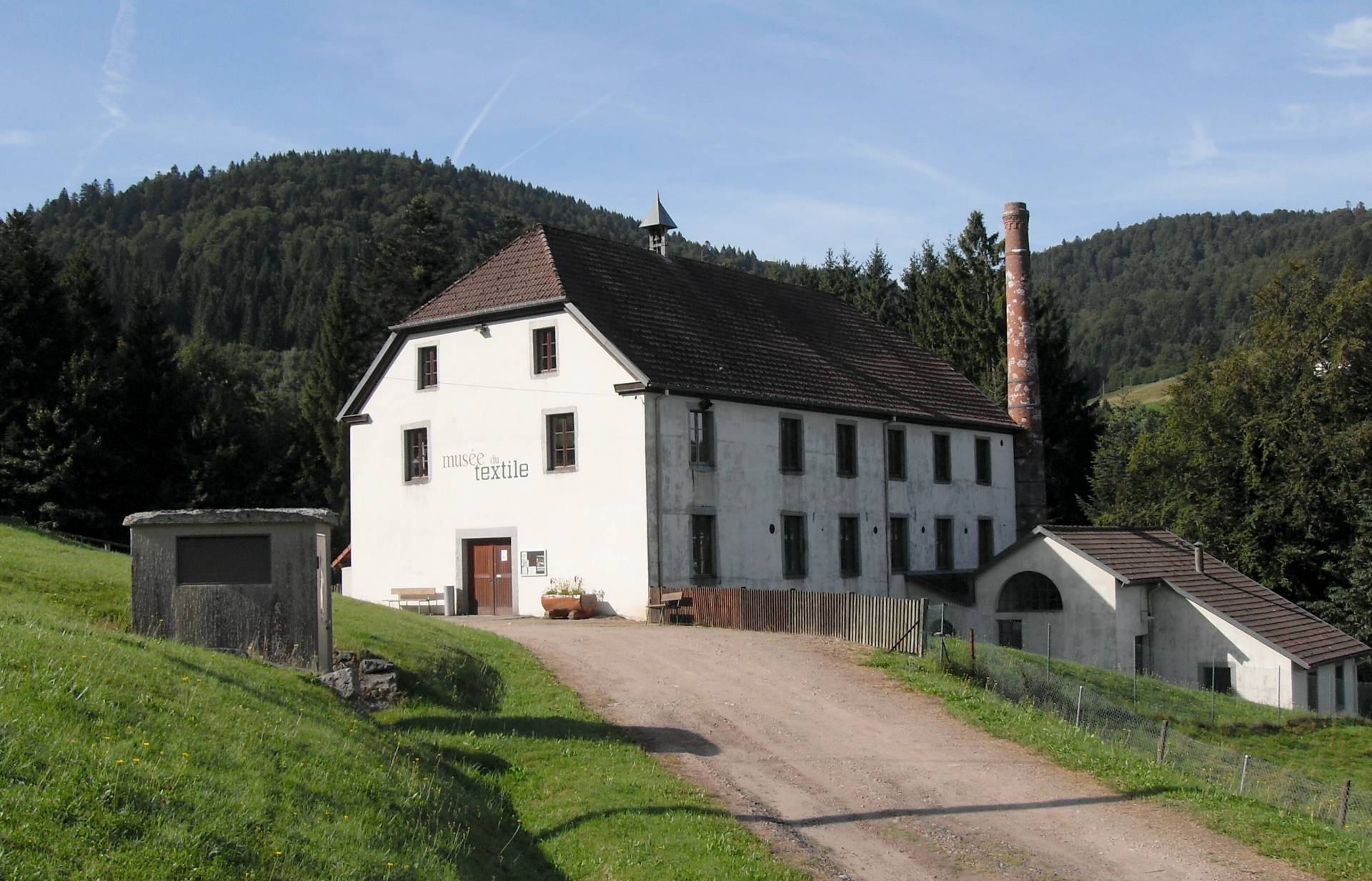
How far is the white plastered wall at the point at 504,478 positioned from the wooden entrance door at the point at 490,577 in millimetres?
277

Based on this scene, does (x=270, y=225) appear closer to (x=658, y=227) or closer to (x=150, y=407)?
(x=150, y=407)

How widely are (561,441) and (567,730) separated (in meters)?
16.8

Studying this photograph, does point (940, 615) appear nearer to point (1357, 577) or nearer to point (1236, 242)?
point (1357, 577)

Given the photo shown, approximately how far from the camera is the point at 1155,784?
14.9 metres

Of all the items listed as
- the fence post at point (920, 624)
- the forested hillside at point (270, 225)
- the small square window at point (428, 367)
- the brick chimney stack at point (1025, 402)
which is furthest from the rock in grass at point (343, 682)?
the forested hillside at point (270, 225)

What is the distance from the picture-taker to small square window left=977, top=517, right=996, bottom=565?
43.0m

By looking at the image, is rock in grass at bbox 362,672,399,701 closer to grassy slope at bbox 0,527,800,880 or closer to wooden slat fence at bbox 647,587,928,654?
grassy slope at bbox 0,527,800,880

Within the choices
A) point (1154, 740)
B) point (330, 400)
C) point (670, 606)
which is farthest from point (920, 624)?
point (330, 400)

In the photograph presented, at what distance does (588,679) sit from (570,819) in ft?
25.8

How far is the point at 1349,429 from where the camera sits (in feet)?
148

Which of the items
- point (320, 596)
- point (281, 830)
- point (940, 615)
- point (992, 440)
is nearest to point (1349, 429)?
point (992, 440)

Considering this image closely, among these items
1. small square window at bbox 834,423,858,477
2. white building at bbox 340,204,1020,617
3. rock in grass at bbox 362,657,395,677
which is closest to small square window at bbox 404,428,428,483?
white building at bbox 340,204,1020,617

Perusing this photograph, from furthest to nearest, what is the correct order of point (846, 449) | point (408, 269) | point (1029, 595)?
point (408, 269) < point (1029, 595) < point (846, 449)

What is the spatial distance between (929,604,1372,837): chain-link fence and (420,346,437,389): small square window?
50.7 feet
